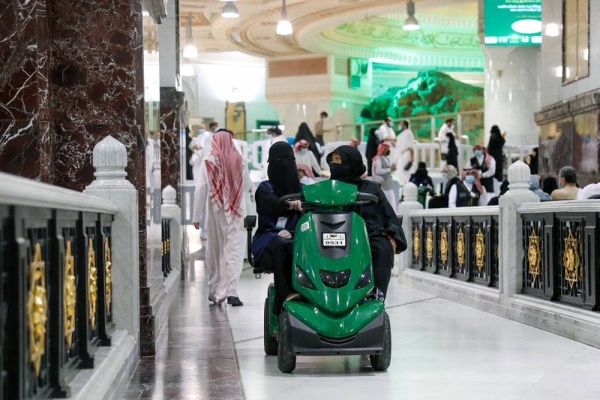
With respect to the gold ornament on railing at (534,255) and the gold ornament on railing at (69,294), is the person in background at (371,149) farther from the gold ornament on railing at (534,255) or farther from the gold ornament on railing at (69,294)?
the gold ornament on railing at (69,294)

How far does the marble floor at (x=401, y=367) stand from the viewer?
553 centimetres

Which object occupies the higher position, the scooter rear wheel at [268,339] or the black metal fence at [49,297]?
the black metal fence at [49,297]

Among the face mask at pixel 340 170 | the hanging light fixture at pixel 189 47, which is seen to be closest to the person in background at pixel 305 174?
the face mask at pixel 340 170

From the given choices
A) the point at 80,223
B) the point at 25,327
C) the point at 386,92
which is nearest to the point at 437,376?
the point at 80,223

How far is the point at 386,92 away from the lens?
3497 centimetres

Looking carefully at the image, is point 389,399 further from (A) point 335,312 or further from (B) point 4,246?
(B) point 4,246

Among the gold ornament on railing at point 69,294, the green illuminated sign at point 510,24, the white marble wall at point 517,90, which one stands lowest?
the gold ornament on railing at point 69,294

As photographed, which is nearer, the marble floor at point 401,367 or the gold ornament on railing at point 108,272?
the marble floor at point 401,367

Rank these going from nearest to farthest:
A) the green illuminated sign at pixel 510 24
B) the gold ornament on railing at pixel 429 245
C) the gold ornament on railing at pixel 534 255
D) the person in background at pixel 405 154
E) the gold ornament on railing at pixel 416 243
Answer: the gold ornament on railing at pixel 534 255 < the gold ornament on railing at pixel 429 245 < the gold ornament on railing at pixel 416 243 < the green illuminated sign at pixel 510 24 < the person in background at pixel 405 154

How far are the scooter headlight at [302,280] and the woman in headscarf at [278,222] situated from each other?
0.88 feet

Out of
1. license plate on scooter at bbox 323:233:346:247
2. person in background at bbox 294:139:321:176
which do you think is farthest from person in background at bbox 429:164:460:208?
license plate on scooter at bbox 323:233:346:247

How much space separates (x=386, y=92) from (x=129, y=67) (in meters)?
28.6

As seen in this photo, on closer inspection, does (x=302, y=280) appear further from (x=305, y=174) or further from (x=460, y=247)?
(x=305, y=174)

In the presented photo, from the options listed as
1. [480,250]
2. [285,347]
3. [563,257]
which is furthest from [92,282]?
[480,250]
